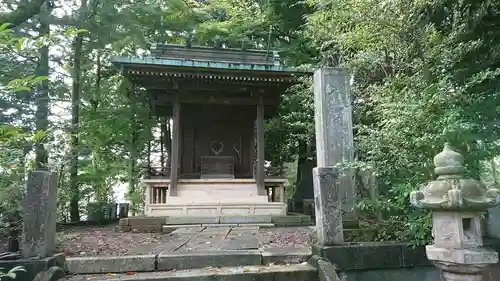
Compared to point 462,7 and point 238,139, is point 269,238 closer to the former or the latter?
point 462,7

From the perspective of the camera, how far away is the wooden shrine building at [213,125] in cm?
858

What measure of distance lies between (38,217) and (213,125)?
310 inches

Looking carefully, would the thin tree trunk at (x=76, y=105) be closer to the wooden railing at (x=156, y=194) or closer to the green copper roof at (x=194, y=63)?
the wooden railing at (x=156, y=194)

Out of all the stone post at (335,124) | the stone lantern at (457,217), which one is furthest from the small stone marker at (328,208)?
the stone post at (335,124)

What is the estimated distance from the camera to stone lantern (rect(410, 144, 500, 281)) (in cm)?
285

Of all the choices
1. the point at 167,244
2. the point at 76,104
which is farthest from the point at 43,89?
the point at 167,244

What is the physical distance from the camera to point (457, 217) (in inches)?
116

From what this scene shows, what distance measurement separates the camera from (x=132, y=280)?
3.47 meters

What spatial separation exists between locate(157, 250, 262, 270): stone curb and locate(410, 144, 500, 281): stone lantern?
6.94ft

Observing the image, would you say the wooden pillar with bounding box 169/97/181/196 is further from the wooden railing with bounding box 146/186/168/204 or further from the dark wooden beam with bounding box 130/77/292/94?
the wooden railing with bounding box 146/186/168/204

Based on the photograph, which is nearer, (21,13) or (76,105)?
(21,13)

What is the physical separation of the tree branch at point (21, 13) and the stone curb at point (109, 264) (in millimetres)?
3835

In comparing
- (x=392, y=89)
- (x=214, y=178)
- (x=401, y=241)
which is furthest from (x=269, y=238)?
(x=214, y=178)

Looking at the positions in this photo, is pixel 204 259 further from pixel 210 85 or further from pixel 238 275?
pixel 210 85
